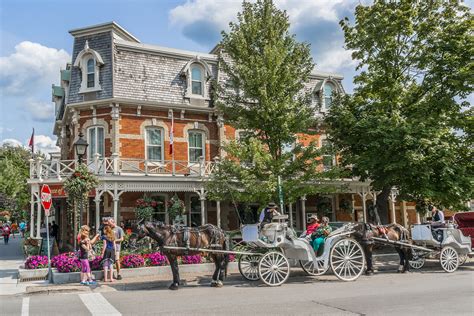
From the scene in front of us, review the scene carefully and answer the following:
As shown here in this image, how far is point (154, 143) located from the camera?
21.5 meters

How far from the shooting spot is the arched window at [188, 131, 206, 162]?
22.3m

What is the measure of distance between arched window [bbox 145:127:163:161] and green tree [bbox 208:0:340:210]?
5013 mm

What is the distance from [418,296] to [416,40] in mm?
11995

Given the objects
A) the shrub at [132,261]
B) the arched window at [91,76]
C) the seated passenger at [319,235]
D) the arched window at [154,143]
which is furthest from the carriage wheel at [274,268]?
the arched window at [91,76]

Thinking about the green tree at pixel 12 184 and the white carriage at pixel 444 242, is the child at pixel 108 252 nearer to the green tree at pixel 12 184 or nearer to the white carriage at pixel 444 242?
the white carriage at pixel 444 242

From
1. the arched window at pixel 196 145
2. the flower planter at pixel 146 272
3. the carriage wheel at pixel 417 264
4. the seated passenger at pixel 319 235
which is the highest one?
the arched window at pixel 196 145

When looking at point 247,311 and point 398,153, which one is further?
point 398,153

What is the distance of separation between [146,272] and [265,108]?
7.25 meters

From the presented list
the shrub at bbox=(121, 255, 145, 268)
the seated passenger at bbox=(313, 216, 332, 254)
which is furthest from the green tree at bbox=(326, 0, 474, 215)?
the shrub at bbox=(121, 255, 145, 268)

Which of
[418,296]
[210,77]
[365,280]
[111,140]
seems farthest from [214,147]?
[418,296]

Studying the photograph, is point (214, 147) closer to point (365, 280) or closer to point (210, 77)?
point (210, 77)

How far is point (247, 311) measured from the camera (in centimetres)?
800

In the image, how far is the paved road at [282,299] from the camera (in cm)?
802

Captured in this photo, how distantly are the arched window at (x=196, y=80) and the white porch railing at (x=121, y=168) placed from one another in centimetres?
377
